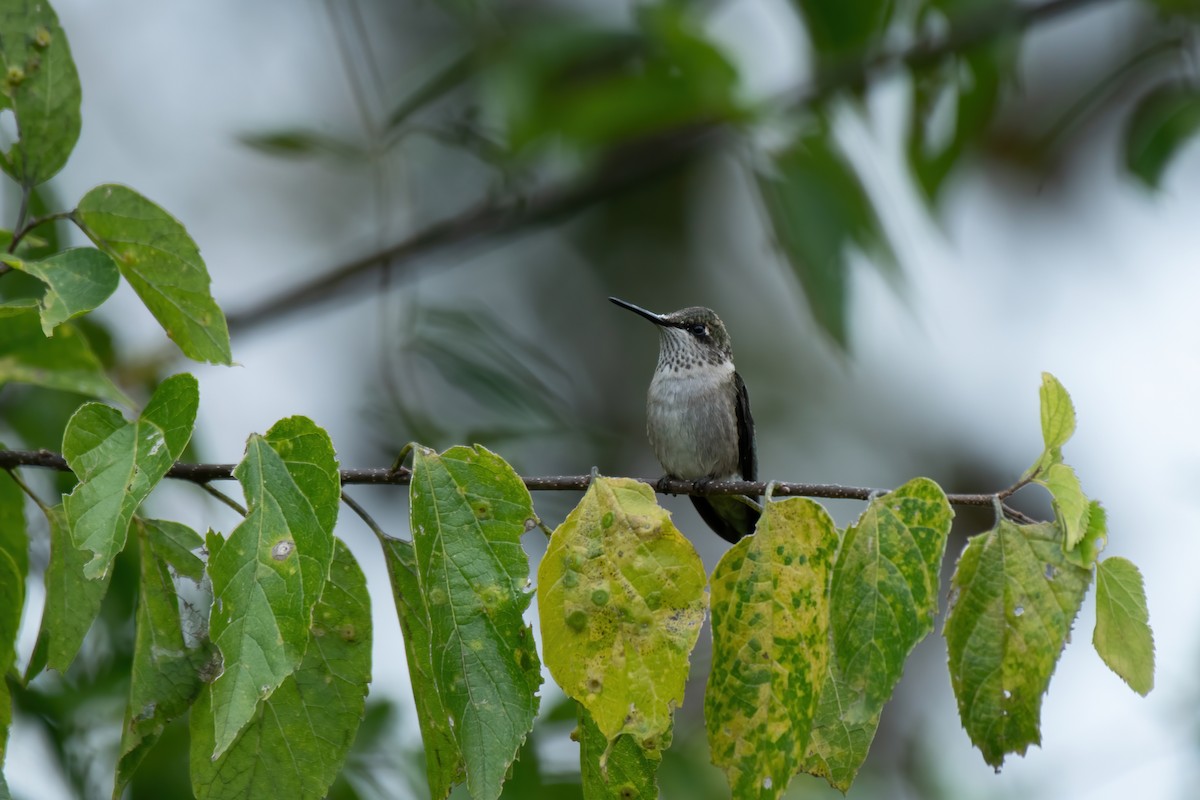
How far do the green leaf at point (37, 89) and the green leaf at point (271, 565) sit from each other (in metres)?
0.99

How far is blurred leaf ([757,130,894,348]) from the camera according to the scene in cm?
480

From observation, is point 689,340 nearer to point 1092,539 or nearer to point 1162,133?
point 1162,133

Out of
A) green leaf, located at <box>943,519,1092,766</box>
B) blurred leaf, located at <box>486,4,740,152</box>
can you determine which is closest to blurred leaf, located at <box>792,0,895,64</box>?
blurred leaf, located at <box>486,4,740,152</box>

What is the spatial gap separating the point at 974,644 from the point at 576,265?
854 cm

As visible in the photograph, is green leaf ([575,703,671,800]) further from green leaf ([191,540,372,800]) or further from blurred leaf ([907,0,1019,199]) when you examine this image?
blurred leaf ([907,0,1019,199])

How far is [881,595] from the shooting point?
254 cm

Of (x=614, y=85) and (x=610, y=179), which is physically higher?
(x=614, y=85)

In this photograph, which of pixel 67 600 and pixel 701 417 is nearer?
pixel 67 600

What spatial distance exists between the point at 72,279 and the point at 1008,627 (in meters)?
2.12

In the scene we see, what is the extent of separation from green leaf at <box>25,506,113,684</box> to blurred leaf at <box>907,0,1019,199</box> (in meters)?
3.85

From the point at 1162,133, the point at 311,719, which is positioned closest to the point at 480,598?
the point at 311,719

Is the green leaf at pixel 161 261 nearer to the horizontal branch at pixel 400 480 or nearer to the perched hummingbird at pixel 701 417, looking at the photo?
the horizontal branch at pixel 400 480

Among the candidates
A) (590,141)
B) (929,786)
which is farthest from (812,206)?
(929,786)

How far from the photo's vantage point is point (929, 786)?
7.07 m
